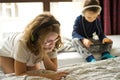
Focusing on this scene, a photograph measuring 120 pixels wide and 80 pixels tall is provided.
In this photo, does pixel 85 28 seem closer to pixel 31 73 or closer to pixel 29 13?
→ pixel 29 13

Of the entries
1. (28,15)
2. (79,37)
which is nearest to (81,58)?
(79,37)

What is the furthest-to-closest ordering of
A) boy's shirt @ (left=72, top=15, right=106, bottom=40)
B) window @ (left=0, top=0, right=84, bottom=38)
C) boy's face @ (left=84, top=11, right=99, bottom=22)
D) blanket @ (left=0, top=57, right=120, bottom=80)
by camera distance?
window @ (left=0, top=0, right=84, bottom=38) → boy's shirt @ (left=72, top=15, right=106, bottom=40) → boy's face @ (left=84, top=11, right=99, bottom=22) → blanket @ (left=0, top=57, right=120, bottom=80)

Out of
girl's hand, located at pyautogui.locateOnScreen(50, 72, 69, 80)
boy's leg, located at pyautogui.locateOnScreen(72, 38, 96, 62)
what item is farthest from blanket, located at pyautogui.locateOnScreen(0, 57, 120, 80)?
boy's leg, located at pyautogui.locateOnScreen(72, 38, 96, 62)

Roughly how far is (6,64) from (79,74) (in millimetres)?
548

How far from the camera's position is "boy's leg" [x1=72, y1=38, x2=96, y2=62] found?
1.93 m

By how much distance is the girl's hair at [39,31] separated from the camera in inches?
48.3

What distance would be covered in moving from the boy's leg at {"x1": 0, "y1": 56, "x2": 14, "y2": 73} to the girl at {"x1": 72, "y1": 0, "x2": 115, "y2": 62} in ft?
2.20

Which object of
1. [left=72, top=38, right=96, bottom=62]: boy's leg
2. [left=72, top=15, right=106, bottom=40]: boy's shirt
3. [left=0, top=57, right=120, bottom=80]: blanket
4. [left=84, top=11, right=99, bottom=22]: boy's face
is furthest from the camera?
[left=72, top=15, right=106, bottom=40]: boy's shirt

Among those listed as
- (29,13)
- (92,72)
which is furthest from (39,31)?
(29,13)

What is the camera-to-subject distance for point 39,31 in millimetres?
1221

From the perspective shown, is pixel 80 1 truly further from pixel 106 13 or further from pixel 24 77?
pixel 24 77

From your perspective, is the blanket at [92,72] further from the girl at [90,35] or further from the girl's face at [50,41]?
the girl at [90,35]

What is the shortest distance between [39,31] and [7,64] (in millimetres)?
443

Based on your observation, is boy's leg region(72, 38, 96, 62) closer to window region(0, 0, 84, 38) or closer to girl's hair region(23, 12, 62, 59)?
window region(0, 0, 84, 38)
